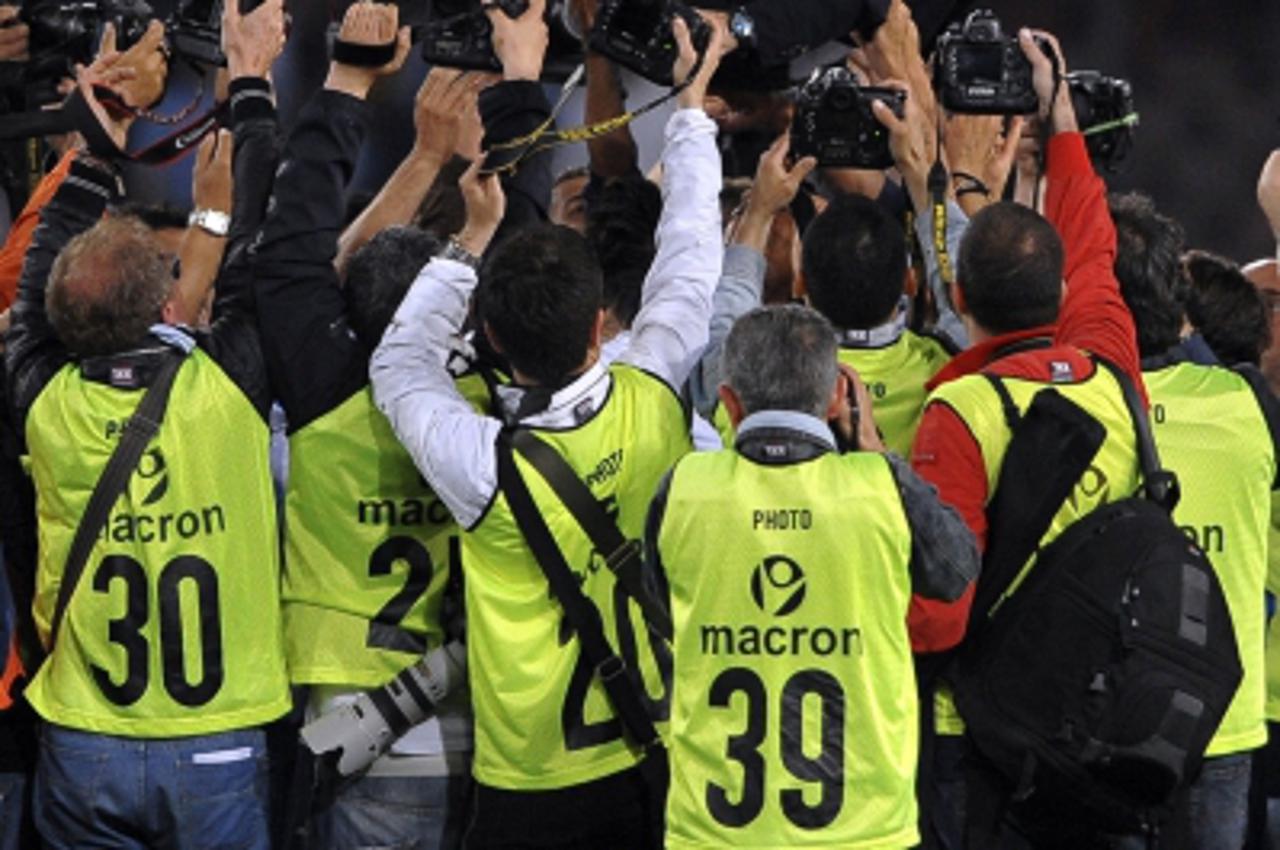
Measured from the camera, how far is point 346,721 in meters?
4.60

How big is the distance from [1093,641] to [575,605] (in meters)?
0.99

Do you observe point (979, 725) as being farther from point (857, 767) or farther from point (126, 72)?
point (126, 72)

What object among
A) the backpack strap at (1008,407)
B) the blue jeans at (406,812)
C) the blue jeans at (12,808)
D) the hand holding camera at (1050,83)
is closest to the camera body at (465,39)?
the hand holding camera at (1050,83)

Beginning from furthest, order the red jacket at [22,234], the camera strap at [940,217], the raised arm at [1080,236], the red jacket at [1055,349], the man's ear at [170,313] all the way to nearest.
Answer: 1. the red jacket at [22,234]
2. the camera strap at [940,217]
3. the man's ear at [170,313]
4. the raised arm at [1080,236]
5. the red jacket at [1055,349]

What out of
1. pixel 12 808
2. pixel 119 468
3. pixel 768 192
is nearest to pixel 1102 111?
pixel 768 192

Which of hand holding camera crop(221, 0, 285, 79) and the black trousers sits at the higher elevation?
hand holding camera crop(221, 0, 285, 79)

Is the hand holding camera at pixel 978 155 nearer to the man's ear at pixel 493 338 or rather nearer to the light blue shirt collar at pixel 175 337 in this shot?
the man's ear at pixel 493 338

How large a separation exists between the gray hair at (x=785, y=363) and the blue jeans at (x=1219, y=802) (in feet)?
4.45

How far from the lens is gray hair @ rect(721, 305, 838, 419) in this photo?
4.07m

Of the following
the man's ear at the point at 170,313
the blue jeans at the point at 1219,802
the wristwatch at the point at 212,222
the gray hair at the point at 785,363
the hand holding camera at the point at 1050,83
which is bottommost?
the blue jeans at the point at 1219,802

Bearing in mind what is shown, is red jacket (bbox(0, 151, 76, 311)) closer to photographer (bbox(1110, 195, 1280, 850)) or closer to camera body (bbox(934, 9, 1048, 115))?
camera body (bbox(934, 9, 1048, 115))

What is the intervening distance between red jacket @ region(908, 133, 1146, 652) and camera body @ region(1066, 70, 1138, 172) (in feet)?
1.41

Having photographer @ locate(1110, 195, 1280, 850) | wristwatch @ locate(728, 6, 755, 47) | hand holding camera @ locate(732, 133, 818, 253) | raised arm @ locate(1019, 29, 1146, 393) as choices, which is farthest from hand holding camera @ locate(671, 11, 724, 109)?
photographer @ locate(1110, 195, 1280, 850)

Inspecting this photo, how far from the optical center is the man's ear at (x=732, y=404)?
416 cm
